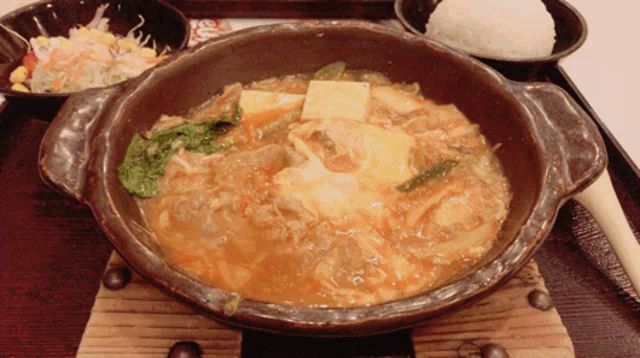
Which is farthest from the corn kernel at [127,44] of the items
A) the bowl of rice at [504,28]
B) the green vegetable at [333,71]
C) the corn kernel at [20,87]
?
the bowl of rice at [504,28]

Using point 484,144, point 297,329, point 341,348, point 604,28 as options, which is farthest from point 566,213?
point 604,28

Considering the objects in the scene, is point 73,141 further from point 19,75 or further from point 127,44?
point 127,44

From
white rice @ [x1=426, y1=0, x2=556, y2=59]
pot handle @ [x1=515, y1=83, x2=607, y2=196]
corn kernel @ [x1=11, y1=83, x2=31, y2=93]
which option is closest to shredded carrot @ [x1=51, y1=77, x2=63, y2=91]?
corn kernel @ [x1=11, y1=83, x2=31, y2=93]

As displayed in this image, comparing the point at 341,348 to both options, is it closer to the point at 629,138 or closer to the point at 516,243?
the point at 516,243

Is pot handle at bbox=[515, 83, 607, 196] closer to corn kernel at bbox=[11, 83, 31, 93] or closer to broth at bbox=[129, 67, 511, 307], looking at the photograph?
broth at bbox=[129, 67, 511, 307]

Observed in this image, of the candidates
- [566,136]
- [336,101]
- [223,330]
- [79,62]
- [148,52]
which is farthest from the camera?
[148,52]

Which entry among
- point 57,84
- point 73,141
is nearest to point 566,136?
point 73,141

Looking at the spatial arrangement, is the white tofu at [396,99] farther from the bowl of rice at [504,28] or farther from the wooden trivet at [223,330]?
the wooden trivet at [223,330]
